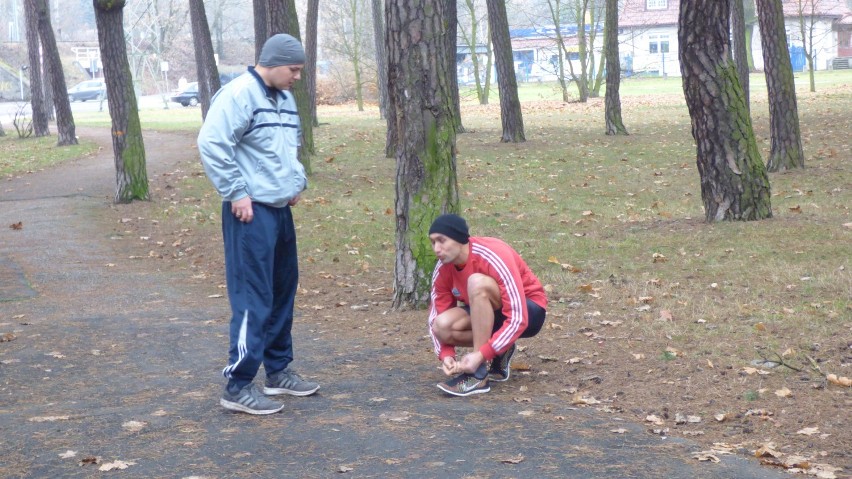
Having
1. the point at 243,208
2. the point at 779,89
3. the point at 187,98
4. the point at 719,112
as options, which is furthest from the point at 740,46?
the point at 187,98

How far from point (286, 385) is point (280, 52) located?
1.87m

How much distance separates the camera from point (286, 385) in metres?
5.90

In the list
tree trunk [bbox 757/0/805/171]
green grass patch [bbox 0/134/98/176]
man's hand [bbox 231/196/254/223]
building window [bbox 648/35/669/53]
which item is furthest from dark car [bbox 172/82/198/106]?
man's hand [bbox 231/196/254/223]

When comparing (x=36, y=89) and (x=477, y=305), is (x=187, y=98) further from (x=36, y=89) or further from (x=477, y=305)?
(x=477, y=305)

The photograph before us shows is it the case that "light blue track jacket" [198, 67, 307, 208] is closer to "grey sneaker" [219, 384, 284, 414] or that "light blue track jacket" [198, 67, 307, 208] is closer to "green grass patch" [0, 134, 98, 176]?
"grey sneaker" [219, 384, 284, 414]

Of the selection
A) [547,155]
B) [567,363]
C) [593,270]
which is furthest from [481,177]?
[567,363]

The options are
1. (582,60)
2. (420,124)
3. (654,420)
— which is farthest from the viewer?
(582,60)

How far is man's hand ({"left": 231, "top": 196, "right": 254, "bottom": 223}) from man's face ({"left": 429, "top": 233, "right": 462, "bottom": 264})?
106cm

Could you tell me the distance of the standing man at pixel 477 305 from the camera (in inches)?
229

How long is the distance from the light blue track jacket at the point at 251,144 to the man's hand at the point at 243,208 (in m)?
0.02

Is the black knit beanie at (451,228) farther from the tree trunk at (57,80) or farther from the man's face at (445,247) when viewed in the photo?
the tree trunk at (57,80)

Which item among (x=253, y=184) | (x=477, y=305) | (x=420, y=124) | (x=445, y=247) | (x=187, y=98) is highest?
(x=187, y=98)

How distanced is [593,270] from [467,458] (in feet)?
16.6

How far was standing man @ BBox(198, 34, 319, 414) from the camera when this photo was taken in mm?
5297
